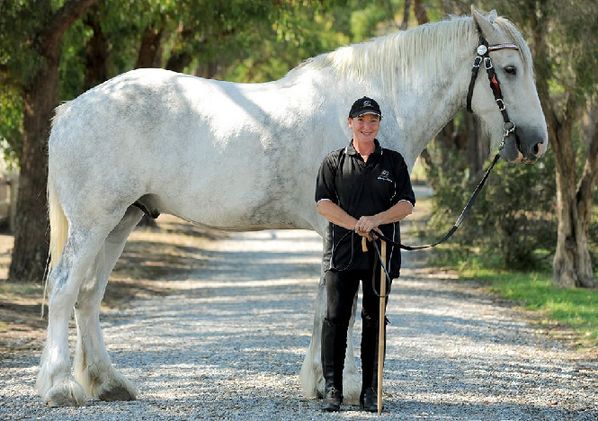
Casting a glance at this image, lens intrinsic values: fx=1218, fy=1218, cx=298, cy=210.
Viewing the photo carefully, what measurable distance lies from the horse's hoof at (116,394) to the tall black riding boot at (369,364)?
162 centimetres

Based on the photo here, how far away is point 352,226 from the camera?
7.29m

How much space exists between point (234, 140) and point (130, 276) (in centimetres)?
1089

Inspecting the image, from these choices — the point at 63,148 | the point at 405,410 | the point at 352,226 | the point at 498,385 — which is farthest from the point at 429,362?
the point at 63,148

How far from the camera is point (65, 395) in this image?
7676 millimetres

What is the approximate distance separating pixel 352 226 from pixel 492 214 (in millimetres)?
12069

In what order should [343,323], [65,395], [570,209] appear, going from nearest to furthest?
[343,323]
[65,395]
[570,209]

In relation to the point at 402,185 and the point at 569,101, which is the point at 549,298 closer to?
the point at 569,101

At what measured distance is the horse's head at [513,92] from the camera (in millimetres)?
7766

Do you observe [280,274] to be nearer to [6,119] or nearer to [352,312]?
[6,119]

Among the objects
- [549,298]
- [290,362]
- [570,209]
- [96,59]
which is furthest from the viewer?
[96,59]

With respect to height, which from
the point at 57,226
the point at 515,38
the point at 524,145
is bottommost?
the point at 57,226

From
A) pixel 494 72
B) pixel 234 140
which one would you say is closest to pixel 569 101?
pixel 494 72

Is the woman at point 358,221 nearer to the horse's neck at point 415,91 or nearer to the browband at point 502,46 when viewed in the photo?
the horse's neck at point 415,91

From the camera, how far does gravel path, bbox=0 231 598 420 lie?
7.71 metres
